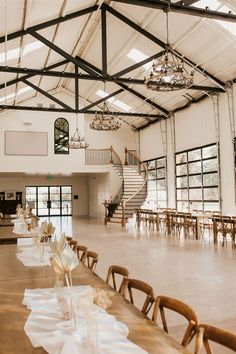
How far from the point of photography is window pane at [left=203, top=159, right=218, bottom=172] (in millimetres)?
12617

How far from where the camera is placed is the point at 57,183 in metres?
21.7

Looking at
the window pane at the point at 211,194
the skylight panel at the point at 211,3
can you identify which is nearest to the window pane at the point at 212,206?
the window pane at the point at 211,194

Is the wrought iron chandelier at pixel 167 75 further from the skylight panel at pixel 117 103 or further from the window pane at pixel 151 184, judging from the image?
the window pane at pixel 151 184

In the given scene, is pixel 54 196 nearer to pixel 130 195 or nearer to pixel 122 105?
pixel 130 195

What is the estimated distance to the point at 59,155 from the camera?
56.2 feet

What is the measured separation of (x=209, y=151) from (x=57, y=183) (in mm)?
11596

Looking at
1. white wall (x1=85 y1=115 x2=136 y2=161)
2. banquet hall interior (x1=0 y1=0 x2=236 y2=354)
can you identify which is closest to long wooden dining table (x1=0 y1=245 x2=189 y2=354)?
banquet hall interior (x1=0 y1=0 x2=236 y2=354)

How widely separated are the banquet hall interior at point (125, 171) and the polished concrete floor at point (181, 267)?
33mm

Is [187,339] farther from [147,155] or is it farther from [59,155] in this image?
[147,155]

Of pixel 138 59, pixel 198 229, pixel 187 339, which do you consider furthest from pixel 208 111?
pixel 187 339

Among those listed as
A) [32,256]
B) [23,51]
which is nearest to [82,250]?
[32,256]

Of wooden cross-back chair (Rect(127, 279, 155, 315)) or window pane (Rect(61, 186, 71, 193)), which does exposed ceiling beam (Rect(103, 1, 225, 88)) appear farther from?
window pane (Rect(61, 186, 71, 193))

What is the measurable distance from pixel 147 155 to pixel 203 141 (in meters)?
5.69

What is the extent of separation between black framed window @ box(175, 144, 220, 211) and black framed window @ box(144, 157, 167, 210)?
4.34 ft
